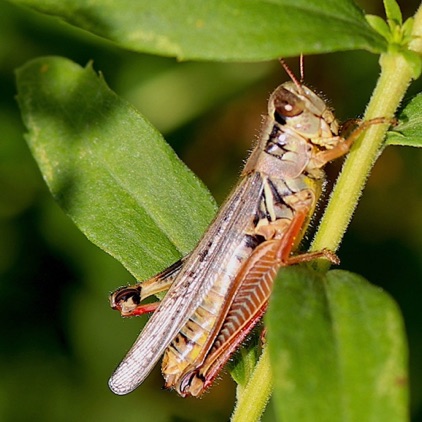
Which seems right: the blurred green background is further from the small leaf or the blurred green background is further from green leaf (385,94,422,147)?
the small leaf

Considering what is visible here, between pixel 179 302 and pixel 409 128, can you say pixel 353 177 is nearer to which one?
pixel 409 128

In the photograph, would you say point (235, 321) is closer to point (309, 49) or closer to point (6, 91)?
point (309, 49)

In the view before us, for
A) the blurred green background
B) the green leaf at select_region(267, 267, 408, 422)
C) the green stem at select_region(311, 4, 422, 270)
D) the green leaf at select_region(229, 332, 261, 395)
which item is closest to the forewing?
the green leaf at select_region(229, 332, 261, 395)

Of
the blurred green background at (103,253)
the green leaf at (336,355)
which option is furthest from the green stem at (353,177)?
the blurred green background at (103,253)

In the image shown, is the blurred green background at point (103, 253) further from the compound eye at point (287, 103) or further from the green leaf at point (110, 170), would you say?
the compound eye at point (287, 103)

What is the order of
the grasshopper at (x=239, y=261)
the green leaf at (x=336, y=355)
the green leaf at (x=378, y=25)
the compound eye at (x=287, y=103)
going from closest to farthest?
the green leaf at (x=336, y=355), the green leaf at (x=378, y=25), the grasshopper at (x=239, y=261), the compound eye at (x=287, y=103)

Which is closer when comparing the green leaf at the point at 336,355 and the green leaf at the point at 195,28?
the green leaf at the point at 336,355

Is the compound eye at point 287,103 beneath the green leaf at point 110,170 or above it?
above
